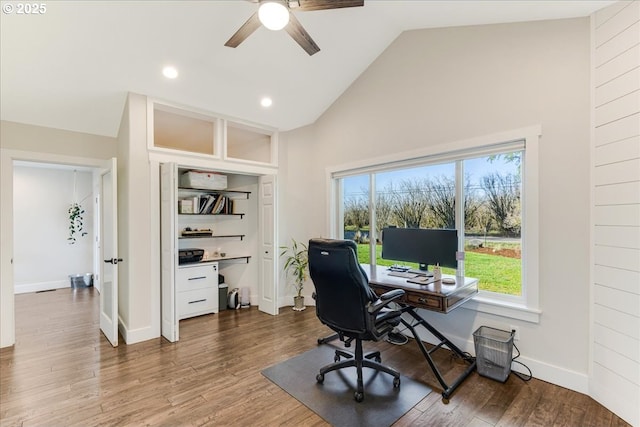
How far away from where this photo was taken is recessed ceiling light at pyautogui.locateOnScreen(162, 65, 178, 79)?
2969 mm

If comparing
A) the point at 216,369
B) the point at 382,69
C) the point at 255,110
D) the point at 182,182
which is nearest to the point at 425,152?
the point at 382,69

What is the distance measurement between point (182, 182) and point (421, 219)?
3.28 meters

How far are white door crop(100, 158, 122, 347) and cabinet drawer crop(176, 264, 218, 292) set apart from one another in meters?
0.75

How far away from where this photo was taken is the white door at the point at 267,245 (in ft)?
13.5

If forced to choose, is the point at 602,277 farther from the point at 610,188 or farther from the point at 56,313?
the point at 56,313

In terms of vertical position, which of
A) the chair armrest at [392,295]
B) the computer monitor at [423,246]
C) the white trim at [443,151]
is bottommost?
the chair armrest at [392,295]

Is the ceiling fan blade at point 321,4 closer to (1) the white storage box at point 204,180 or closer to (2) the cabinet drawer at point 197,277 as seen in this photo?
(1) the white storage box at point 204,180

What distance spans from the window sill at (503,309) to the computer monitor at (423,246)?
468 mm

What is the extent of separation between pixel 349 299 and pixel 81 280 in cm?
613

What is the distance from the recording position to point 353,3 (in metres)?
1.98

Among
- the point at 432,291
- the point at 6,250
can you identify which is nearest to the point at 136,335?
the point at 6,250

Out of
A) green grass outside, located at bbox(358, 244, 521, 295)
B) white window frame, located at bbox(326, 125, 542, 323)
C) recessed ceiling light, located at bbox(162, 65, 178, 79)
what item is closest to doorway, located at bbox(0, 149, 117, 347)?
recessed ceiling light, located at bbox(162, 65, 178, 79)

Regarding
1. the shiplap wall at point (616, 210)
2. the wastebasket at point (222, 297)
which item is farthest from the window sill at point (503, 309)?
the wastebasket at point (222, 297)

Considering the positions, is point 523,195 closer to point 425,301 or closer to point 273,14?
point 425,301
